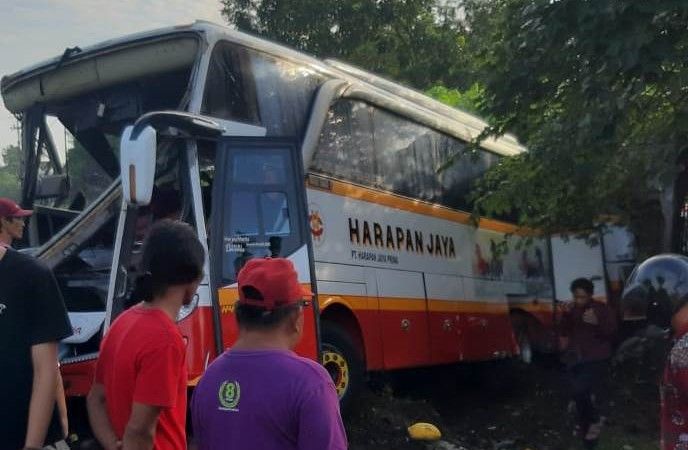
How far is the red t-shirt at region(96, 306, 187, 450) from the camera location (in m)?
3.16

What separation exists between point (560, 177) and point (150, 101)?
14.8 feet

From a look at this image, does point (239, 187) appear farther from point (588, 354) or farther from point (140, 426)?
point (140, 426)

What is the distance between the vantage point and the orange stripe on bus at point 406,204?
9367mm

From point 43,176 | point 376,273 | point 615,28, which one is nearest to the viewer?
point 615,28

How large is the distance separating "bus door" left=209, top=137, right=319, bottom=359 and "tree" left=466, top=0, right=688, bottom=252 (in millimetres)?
2707

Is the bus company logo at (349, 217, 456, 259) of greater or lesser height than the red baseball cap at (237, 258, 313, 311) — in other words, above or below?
above

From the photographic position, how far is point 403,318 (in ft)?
33.3

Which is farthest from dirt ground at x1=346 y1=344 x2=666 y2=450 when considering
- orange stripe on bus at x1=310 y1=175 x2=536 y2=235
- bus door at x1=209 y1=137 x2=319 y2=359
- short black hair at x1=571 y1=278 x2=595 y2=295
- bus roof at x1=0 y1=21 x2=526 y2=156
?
bus roof at x1=0 y1=21 x2=526 y2=156

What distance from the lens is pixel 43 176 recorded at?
8.72m

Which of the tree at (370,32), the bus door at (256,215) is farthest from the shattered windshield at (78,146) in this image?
the tree at (370,32)

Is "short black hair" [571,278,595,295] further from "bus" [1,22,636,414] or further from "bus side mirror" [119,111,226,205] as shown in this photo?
"bus side mirror" [119,111,226,205]

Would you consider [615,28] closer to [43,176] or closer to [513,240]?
[43,176]

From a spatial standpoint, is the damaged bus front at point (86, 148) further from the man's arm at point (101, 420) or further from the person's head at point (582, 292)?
the person's head at point (582, 292)

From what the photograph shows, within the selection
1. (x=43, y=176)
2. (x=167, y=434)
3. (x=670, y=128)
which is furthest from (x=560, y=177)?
(x=167, y=434)
